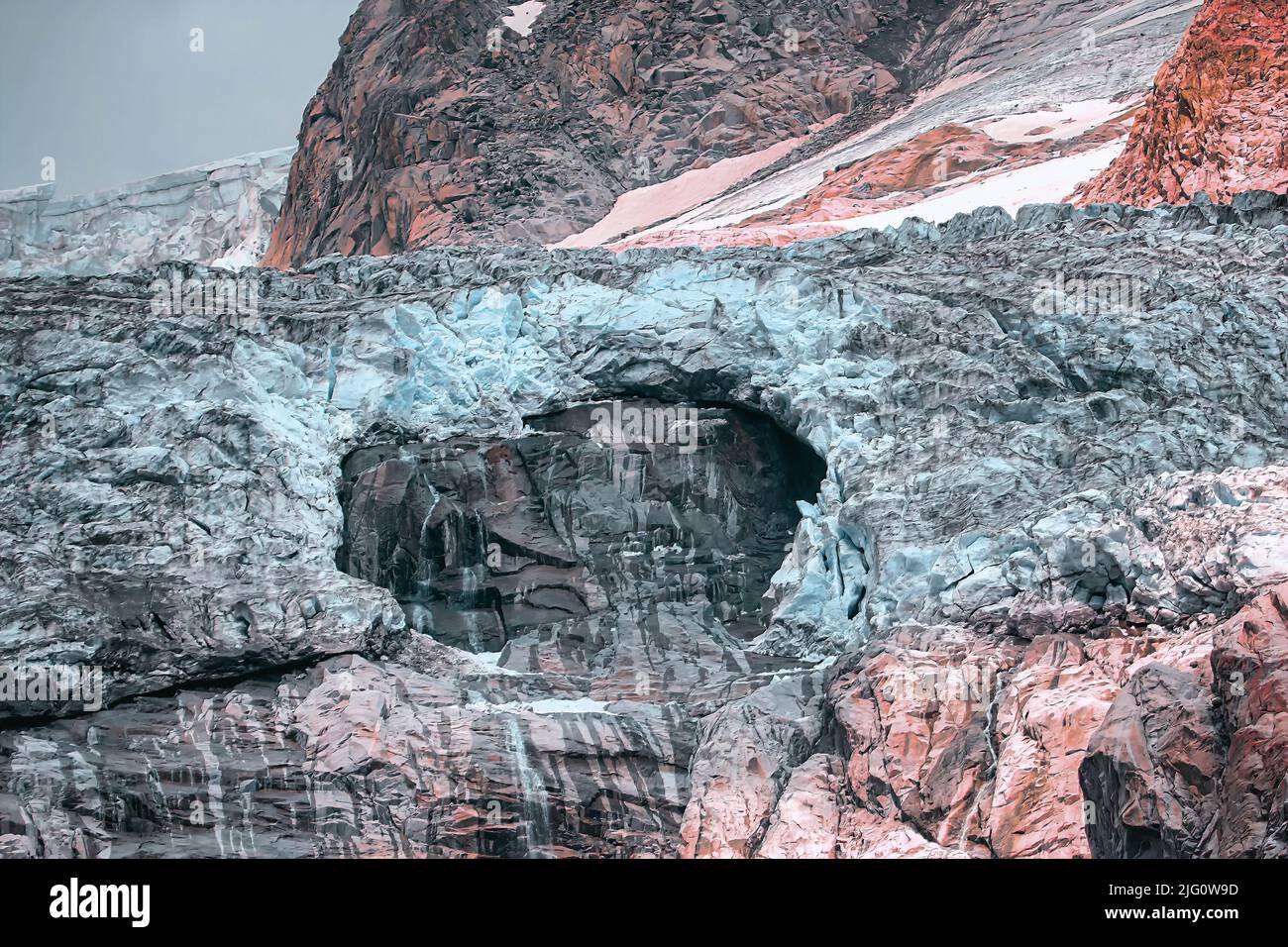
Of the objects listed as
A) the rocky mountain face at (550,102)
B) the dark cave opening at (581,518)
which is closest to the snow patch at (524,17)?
the rocky mountain face at (550,102)

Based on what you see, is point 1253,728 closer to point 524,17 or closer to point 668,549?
point 668,549

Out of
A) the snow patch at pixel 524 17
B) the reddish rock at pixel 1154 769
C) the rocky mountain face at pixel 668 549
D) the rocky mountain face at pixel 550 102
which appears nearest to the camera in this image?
the reddish rock at pixel 1154 769

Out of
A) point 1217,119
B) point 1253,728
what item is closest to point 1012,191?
point 1217,119

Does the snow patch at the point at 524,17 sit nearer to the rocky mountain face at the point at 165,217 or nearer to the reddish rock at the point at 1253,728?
the rocky mountain face at the point at 165,217

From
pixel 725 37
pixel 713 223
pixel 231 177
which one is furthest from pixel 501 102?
pixel 231 177

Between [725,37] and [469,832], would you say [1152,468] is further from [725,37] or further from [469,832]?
[725,37]

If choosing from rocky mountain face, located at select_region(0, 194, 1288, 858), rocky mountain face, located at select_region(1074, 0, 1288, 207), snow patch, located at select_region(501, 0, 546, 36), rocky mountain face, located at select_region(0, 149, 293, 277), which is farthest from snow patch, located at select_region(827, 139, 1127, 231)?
rocky mountain face, located at select_region(0, 149, 293, 277)
